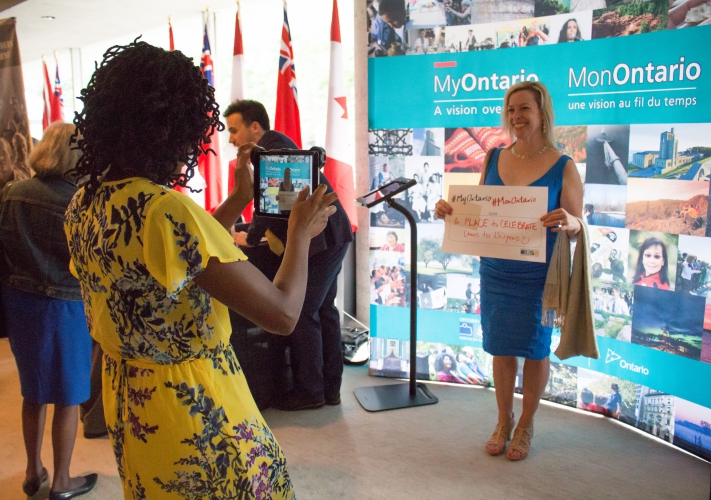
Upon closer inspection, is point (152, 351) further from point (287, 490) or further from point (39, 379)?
point (39, 379)

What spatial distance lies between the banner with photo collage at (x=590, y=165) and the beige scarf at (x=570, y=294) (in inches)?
20.2

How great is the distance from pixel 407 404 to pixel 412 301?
0.57 m

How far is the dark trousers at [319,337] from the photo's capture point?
3.18 m

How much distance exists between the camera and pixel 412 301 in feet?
10.7

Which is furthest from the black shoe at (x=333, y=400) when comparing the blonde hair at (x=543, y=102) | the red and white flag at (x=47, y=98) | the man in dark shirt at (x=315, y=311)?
the red and white flag at (x=47, y=98)

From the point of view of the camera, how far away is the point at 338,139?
12.8 ft

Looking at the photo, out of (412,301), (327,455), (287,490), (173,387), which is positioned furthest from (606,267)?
(173,387)

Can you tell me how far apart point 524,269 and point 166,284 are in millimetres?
1869

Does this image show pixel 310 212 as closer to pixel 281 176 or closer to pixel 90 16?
pixel 281 176

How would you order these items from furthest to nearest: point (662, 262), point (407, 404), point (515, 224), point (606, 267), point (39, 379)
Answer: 1. point (407, 404)
2. point (606, 267)
3. point (662, 262)
4. point (515, 224)
5. point (39, 379)

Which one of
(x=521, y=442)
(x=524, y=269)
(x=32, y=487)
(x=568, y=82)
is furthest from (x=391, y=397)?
(x=568, y=82)

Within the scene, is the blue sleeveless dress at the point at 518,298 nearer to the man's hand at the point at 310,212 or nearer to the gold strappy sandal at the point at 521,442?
the gold strappy sandal at the point at 521,442

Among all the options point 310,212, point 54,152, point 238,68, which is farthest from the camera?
point 238,68

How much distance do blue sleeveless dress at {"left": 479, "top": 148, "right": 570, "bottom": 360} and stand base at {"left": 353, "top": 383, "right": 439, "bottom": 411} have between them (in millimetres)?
784
